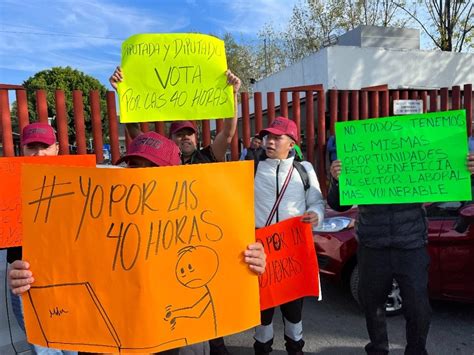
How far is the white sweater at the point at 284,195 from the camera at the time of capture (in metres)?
2.71

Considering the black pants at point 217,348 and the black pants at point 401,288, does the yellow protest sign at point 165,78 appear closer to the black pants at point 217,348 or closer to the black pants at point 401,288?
the black pants at point 401,288

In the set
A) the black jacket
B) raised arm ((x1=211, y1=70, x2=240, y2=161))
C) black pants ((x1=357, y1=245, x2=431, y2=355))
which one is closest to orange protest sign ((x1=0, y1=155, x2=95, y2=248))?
raised arm ((x1=211, y1=70, x2=240, y2=161))

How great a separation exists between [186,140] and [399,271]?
1.73 metres

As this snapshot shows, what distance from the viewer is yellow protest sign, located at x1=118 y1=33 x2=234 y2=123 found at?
2312 millimetres

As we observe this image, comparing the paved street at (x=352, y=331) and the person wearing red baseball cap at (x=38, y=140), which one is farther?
the paved street at (x=352, y=331)

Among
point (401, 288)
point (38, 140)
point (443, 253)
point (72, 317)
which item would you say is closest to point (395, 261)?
point (401, 288)

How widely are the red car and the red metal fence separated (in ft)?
6.70

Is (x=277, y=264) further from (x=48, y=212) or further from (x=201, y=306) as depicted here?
(x=48, y=212)

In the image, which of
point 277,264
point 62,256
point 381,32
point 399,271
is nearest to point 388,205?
point 399,271

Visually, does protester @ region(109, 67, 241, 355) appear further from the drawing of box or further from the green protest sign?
the drawing of box

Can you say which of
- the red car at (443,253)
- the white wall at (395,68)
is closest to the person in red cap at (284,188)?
the red car at (443,253)

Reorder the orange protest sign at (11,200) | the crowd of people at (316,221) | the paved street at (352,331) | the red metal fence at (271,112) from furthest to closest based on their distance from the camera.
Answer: the red metal fence at (271,112) → the paved street at (352,331) → the crowd of people at (316,221) → the orange protest sign at (11,200)

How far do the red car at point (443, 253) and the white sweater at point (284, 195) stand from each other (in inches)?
50.3

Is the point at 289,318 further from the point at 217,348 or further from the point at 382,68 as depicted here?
the point at 382,68
